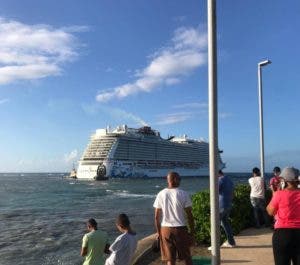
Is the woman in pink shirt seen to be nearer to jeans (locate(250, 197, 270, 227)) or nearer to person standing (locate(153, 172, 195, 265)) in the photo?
person standing (locate(153, 172, 195, 265))

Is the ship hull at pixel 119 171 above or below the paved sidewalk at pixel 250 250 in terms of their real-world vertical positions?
above

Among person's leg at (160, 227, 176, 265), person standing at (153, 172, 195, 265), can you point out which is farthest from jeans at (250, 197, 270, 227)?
person's leg at (160, 227, 176, 265)

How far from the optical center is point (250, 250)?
9859mm

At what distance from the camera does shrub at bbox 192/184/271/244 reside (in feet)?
36.0

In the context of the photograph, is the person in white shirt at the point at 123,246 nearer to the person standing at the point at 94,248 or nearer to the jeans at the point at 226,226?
the person standing at the point at 94,248

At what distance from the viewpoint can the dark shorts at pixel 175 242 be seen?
7.13 meters

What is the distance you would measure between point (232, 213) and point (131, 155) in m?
87.6

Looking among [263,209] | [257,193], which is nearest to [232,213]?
[257,193]

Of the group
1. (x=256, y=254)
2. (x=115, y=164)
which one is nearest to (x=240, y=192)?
(x=256, y=254)

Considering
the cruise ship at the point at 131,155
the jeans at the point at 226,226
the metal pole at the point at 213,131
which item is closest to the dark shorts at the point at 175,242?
the metal pole at the point at 213,131

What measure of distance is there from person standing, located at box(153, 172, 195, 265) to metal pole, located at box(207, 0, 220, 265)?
0.33 m

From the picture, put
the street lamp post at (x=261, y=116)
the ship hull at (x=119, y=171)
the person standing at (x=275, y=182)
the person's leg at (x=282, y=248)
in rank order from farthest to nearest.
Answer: the ship hull at (x=119, y=171)
the street lamp post at (x=261, y=116)
the person standing at (x=275, y=182)
the person's leg at (x=282, y=248)

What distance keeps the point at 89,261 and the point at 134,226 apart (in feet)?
50.7

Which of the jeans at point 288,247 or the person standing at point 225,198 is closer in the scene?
the jeans at point 288,247
